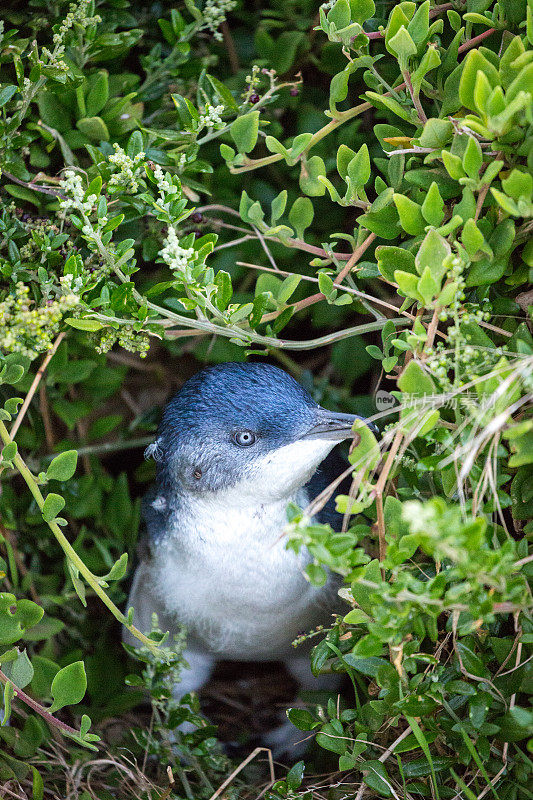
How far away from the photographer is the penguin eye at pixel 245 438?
2.05 m

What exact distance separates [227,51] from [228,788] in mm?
2586

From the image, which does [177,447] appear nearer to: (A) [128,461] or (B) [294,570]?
(B) [294,570]

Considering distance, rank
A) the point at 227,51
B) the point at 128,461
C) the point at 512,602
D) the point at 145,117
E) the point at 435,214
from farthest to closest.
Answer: the point at 128,461 → the point at 227,51 → the point at 145,117 → the point at 435,214 → the point at 512,602

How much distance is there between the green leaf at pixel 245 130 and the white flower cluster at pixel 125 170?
0.26 metres

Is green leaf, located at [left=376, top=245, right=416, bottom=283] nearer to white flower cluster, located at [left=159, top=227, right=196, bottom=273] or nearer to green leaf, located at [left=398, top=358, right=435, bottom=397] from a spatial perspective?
green leaf, located at [left=398, top=358, right=435, bottom=397]

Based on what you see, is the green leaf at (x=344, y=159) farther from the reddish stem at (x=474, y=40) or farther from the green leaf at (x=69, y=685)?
the green leaf at (x=69, y=685)

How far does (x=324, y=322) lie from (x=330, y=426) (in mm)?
872

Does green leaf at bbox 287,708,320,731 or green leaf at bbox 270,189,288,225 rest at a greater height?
green leaf at bbox 270,189,288,225

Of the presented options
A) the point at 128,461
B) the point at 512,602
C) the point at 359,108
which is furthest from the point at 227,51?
the point at 512,602

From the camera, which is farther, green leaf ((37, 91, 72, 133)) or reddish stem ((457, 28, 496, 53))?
green leaf ((37, 91, 72, 133))

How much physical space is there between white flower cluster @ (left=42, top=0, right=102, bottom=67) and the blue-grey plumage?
94 cm

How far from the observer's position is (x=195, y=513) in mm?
2215

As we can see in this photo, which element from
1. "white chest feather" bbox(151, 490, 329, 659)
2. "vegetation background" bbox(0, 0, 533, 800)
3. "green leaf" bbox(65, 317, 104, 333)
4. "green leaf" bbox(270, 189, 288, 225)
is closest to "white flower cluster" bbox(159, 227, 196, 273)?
"vegetation background" bbox(0, 0, 533, 800)

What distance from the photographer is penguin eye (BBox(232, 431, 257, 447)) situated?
2.05 metres
